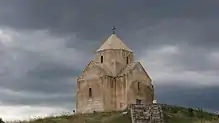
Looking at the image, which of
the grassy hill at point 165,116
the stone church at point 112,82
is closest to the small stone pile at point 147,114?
the grassy hill at point 165,116

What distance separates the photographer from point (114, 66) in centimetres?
4706

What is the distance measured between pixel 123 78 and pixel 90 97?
3464 millimetres

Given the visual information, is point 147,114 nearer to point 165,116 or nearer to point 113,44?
point 165,116

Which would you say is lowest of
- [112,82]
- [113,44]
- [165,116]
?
[165,116]

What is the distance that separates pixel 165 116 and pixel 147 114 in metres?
1.38

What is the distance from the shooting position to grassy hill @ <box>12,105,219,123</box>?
3606 cm

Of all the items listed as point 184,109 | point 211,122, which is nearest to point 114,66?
point 184,109

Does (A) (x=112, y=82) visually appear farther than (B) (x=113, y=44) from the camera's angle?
No

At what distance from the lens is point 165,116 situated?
120 feet

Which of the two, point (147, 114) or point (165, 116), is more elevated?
point (147, 114)

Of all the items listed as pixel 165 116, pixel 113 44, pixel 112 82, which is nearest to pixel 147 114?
pixel 165 116

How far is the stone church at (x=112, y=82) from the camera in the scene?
4578 cm

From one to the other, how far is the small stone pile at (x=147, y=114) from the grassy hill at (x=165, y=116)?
1.52 feet

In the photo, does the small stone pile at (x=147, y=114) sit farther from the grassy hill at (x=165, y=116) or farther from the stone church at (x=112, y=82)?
the stone church at (x=112, y=82)
